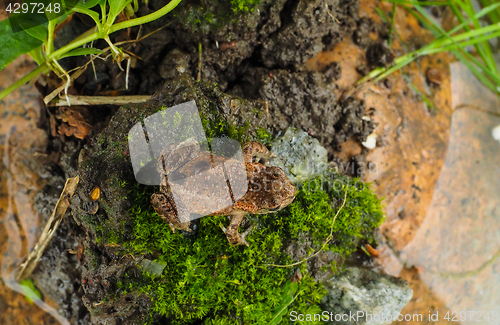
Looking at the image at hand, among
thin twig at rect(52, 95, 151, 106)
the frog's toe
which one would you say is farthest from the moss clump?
thin twig at rect(52, 95, 151, 106)

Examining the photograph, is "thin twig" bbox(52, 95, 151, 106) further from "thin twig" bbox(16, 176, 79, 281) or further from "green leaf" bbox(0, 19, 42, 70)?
"thin twig" bbox(16, 176, 79, 281)

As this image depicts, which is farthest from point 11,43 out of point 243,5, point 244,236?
point 244,236

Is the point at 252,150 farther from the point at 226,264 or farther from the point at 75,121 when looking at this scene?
the point at 75,121

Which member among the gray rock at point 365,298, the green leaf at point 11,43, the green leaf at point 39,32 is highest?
the green leaf at point 39,32

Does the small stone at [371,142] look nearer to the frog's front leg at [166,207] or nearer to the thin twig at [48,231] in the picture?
the frog's front leg at [166,207]

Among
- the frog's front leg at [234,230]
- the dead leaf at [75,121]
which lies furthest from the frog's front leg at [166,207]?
the dead leaf at [75,121]

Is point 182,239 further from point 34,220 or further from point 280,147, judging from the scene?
point 34,220
